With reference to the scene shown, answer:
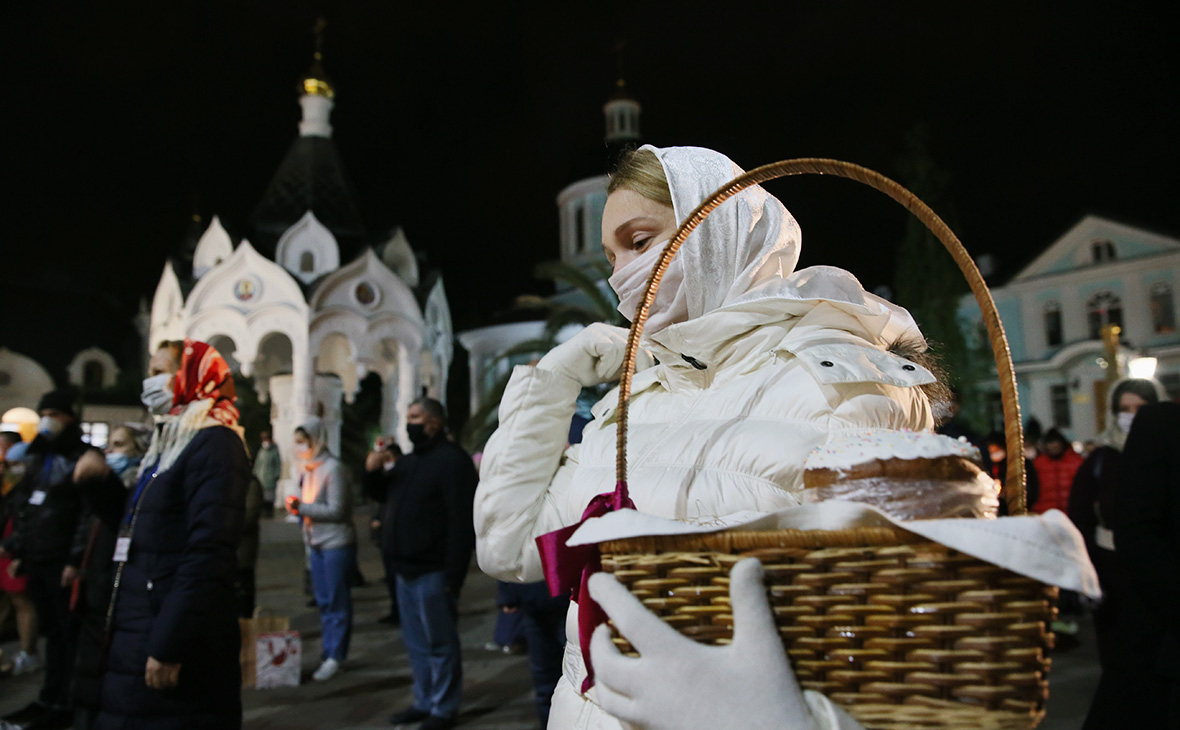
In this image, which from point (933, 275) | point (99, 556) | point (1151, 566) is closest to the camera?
point (1151, 566)

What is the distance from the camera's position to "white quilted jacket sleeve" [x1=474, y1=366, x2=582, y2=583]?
1959 mm

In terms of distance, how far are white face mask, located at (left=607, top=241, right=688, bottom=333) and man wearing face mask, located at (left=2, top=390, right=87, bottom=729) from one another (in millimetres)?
6246

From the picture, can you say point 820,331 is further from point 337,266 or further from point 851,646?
point 337,266

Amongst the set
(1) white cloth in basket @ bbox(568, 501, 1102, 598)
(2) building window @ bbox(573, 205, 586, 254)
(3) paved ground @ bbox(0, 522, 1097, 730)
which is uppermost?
(2) building window @ bbox(573, 205, 586, 254)

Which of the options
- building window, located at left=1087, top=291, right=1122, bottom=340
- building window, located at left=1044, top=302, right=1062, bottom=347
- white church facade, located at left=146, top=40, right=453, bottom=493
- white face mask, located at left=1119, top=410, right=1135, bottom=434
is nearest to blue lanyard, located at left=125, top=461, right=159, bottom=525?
white face mask, located at left=1119, top=410, right=1135, bottom=434

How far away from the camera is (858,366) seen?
55.8 inches

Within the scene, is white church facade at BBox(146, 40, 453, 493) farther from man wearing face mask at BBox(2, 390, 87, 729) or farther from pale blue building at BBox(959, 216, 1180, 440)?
pale blue building at BBox(959, 216, 1180, 440)

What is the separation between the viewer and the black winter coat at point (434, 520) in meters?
5.98

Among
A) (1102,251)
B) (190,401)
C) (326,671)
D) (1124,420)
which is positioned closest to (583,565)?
(190,401)

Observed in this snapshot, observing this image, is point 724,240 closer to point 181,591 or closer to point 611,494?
point 611,494

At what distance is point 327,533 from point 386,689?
1803mm

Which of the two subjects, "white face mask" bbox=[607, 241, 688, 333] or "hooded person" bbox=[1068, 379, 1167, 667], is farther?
"hooded person" bbox=[1068, 379, 1167, 667]

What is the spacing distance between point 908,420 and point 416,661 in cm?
532

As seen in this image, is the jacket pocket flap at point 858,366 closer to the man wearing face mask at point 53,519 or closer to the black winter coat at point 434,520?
the black winter coat at point 434,520
